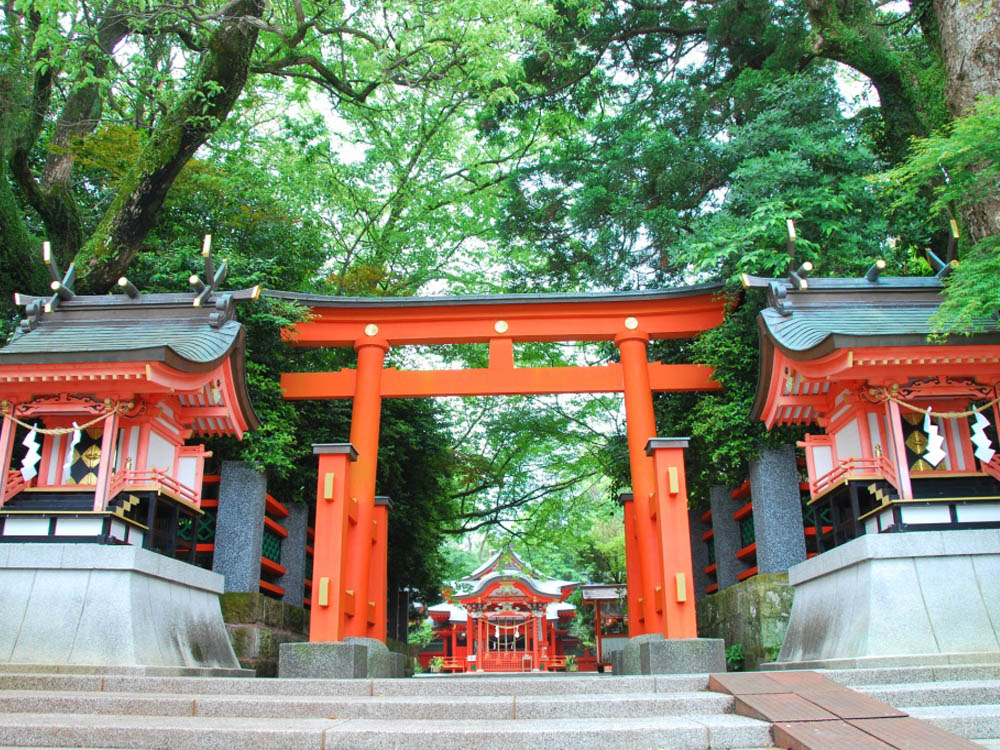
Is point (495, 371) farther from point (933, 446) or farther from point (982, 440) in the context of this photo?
point (982, 440)

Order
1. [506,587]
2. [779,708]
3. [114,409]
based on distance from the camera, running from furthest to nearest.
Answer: [506,587] < [114,409] < [779,708]

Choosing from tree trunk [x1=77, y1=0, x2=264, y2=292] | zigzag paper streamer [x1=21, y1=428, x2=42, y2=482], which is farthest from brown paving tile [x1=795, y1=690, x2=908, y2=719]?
tree trunk [x1=77, y1=0, x2=264, y2=292]

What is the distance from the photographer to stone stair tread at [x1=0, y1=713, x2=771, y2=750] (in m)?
3.65

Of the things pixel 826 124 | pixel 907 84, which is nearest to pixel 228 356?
pixel 826 124

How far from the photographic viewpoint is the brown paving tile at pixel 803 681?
4.62 meters

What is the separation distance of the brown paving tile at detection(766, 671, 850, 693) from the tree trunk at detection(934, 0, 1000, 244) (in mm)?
5641

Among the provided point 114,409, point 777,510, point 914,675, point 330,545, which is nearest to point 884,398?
point 777,510

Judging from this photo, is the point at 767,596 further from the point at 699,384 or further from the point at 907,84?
the point at 907,84

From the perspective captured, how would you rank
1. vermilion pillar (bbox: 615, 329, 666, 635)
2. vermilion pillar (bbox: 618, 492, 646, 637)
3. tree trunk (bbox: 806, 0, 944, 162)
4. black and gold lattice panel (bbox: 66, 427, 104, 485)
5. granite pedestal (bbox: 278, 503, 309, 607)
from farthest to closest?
granite pedestal (bbox: 278, 503, 309, 607)
tree trunk (bbox: 806, 0, 944, 162)
vermilion pillar (bbox: 618, 492, 646, 637)
vermilion pillar (bbox: 615, 329, 666, 635)
black and gold lattice panel (bbox: 66, 427, 104, 485)

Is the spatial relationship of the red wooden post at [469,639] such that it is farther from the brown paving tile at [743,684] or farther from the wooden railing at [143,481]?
the brown paving tile at [743,684]

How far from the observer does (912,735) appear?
3555 mm

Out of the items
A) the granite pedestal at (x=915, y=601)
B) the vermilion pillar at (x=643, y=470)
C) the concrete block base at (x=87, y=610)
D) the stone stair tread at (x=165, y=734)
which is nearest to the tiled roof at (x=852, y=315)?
the granite pedestal at (x=915, y=601)

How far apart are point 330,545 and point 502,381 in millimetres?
3337

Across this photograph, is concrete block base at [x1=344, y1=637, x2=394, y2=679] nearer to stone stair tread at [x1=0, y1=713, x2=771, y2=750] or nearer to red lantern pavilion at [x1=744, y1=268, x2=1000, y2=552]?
stone stair tread at [x1=0, y1=713, x2=771, y2=750]
